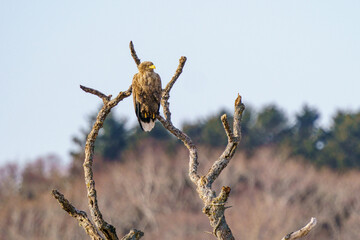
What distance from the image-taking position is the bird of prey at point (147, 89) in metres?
12.3

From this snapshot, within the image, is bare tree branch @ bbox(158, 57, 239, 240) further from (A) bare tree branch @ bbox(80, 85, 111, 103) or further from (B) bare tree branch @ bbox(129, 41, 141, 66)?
(B) bare tree branch @ bbox(129, 41, 141, 66)

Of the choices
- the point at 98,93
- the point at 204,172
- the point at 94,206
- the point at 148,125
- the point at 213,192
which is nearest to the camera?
the point at 213,192

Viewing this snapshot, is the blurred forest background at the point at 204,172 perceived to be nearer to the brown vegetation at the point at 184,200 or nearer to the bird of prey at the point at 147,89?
the brown vegetation at the point at 184,200

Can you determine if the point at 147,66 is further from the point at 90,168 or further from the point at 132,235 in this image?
the point at 132,235

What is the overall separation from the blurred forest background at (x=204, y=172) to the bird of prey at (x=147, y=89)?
138 ft

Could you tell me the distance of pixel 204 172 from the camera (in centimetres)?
6312

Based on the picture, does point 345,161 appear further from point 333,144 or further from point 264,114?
point 264,114

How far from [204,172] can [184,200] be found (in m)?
3.09

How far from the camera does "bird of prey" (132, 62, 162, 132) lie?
12.3 m

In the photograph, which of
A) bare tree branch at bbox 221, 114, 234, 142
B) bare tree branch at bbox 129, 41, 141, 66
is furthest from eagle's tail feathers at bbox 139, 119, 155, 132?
bare tree branch at bbox 221, 114, 234, 142

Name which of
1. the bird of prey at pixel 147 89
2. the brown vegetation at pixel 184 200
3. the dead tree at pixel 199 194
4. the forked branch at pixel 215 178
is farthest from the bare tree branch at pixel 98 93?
the brown vegetation at pixel 184 200

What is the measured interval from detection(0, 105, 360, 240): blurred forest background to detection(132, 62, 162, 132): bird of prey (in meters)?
42.1

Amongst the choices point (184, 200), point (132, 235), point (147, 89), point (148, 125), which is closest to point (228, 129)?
point (132, 235)

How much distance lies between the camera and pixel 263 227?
188 feet
